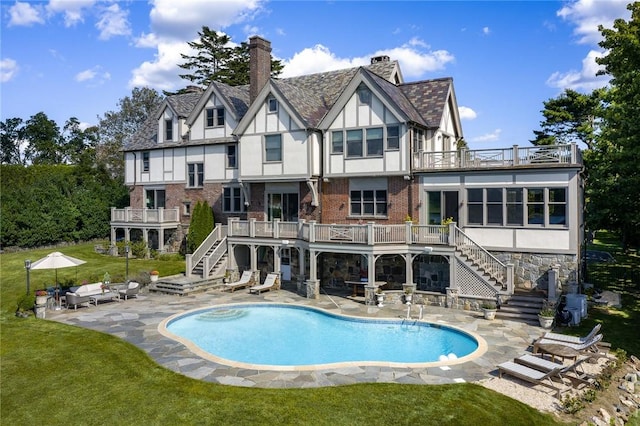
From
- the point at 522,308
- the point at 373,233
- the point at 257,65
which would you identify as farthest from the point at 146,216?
the point at 522,308

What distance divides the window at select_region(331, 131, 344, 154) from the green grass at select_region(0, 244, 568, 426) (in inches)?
597

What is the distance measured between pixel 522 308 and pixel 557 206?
16.7 feet

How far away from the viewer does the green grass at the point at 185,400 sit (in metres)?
9.78

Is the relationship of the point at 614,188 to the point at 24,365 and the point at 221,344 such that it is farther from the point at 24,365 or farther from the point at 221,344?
the point at 24,365

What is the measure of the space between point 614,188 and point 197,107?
26.0 metres

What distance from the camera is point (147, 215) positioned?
32.2 m

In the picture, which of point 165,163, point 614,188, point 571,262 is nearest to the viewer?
point 571,262

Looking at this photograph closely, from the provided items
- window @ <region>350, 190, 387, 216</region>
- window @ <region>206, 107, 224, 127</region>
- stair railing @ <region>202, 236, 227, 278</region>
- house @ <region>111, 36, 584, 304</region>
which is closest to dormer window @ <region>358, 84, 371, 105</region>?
house @ <region>111, 36, 584, 304</region>

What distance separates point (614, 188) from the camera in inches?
850

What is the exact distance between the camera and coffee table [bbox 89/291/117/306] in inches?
818

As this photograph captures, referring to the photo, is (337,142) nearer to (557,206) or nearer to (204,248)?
(204,248)

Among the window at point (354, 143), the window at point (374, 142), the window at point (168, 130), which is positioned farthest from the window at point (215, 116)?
the window at point (374, 142)

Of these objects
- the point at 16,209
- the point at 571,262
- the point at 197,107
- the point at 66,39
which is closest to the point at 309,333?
the point at 571,262

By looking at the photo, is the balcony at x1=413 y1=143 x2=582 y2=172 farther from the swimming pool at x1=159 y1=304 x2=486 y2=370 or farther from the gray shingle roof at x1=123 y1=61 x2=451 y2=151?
the swimming pool at x1=159 y1=304 x2=486 y2=370
